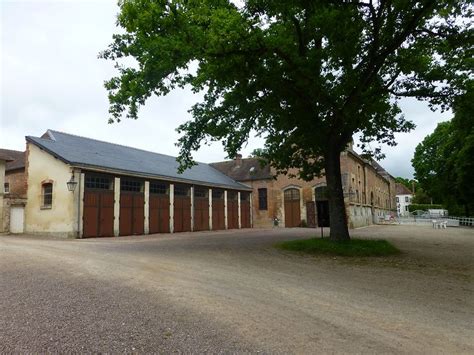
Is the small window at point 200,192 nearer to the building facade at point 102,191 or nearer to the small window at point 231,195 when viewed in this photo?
A: the building facade at point 102,191

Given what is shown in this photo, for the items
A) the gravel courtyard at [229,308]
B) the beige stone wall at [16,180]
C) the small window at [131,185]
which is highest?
the beige stone wall at [16,180]

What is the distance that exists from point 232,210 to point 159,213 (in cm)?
1027

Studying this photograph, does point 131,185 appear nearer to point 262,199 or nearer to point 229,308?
point 262,199

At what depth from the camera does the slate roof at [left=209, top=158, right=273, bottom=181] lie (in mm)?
37688

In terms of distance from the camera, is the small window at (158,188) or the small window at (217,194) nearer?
the small window at (158,188)

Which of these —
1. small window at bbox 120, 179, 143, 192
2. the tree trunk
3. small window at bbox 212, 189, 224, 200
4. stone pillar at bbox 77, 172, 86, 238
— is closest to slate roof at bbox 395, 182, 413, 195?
small window at bbox 212, 189, 224, 200

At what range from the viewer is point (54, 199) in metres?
20.7

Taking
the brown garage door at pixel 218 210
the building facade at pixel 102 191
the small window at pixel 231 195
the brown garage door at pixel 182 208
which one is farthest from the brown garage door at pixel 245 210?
the brown garage door at pixel 182 208

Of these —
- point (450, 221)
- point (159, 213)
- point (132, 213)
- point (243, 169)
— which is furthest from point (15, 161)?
point (450, 221)

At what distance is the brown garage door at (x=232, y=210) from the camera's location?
Result: 33.6 metres

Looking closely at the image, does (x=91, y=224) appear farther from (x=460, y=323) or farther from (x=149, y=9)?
(x=460, y=323)

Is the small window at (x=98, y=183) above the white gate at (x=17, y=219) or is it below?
above

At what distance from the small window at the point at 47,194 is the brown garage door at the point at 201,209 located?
11109 millimetres

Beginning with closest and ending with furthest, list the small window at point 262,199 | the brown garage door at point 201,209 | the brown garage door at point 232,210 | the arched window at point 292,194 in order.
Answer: the brown garage door at point 201,209 → the brown garage door at point 232,210 → the arched window at point 292,194 → the small window at point 262,199
